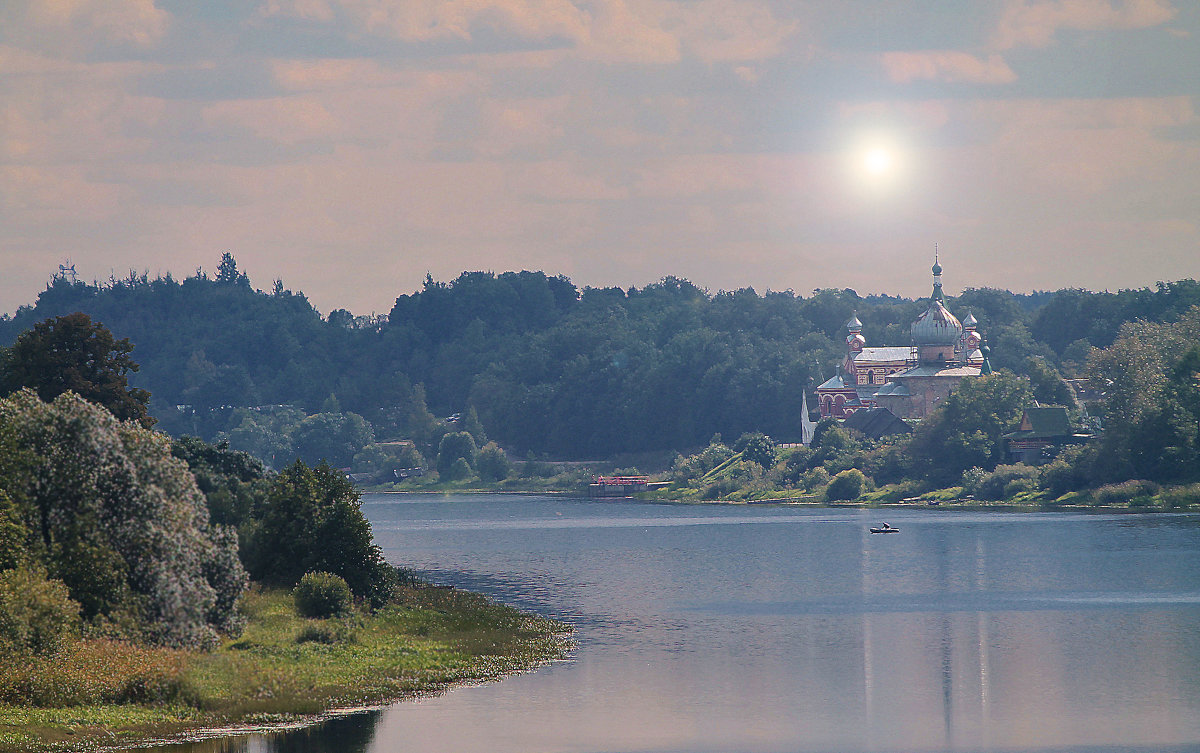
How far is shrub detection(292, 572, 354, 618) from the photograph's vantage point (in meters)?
54.3

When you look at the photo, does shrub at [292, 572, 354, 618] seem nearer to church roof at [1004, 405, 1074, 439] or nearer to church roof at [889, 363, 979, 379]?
church roof at [1004, 405, 1074, 439]

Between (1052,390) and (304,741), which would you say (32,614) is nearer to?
(304,741)

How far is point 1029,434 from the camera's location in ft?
473

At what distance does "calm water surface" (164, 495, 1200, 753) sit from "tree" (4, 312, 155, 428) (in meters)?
19.7

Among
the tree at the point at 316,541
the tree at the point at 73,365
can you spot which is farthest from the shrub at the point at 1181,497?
the tree at the point at 73,365

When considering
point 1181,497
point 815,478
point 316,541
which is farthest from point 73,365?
point 815,478

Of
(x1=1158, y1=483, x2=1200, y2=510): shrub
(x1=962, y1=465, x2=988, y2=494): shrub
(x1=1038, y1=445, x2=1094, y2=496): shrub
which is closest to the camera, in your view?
(x1=1158, y1=483, x2=1200, y2=510): shrub

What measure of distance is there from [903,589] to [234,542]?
114 ft

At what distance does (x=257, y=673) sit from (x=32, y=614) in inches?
267

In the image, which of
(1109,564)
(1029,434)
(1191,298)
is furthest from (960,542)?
(1191,298)

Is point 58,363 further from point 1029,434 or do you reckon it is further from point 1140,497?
point 1029,434

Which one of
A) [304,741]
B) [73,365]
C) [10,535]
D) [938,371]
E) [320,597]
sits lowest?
[304,741]

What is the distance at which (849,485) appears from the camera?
155000mm

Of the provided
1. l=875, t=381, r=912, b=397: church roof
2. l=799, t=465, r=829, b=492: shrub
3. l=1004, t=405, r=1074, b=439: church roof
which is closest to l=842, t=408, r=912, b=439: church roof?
l=875, t=381, r=912, b=397: church roof
